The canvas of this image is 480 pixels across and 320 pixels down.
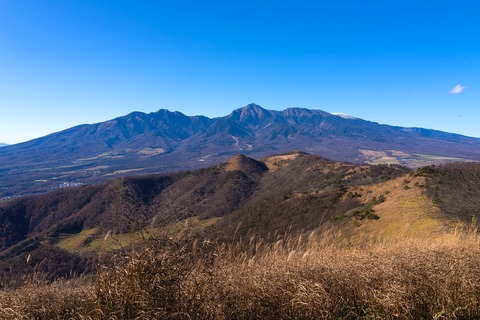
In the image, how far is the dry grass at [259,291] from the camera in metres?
3.58

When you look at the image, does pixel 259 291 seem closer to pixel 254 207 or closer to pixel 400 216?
pixel 400 216

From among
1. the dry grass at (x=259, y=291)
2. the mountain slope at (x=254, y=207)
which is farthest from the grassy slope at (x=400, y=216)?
the dry grass at (x=259, y=291)

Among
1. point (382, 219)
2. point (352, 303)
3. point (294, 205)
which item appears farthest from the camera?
point (294, 205)

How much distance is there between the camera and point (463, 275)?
4.36 metres

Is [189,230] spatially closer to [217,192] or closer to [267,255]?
[267,255]

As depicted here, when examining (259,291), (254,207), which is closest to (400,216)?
(259,291)

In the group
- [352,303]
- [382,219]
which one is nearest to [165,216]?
[352,303]

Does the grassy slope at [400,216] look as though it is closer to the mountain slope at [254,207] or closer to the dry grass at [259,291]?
the mountain slope at [254,207]

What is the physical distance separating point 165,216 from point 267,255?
2193 millimetres

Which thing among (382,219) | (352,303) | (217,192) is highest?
(352,303)

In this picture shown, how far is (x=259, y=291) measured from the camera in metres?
4.34

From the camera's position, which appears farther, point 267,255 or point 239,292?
point 267,255

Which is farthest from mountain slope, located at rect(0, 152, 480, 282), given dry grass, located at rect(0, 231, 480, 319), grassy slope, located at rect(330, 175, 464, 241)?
dry grass, located at rect(0, 231, 480, 319)

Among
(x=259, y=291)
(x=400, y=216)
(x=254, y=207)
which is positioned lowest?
(x=254, y=207)
